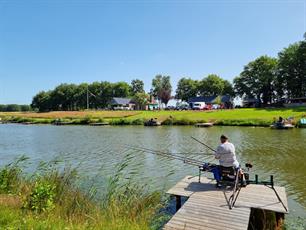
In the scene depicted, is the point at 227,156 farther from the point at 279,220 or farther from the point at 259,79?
the point at 259,79

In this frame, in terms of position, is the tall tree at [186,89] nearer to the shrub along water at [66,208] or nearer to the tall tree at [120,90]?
the tall tree at [120,90]

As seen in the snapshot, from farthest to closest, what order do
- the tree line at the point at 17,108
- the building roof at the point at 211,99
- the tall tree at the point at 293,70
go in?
the tree line at the point at 17,108, the building roof at the point at 211,99, the tall tree at the point at 293,70

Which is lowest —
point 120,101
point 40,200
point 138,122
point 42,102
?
point 40,200

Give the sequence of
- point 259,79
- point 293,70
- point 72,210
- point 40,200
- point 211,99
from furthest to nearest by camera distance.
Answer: point 211,99
point 259,79
point 293,70
point 72,210
point 40,200

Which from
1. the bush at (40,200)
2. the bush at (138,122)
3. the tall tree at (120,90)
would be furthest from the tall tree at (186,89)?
the bush at (40,200)

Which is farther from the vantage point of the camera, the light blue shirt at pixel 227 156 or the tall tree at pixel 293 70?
the tall tree at pixel 293 70

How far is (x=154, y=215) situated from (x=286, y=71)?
286ft

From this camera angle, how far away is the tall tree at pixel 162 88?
123062mm

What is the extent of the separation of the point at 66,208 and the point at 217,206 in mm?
4154

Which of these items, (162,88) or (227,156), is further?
(162,88)

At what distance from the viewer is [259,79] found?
94.1 metres

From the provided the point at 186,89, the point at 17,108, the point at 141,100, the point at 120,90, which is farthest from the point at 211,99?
the point at 17,108

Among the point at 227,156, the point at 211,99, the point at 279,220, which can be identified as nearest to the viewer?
the point at 279,220

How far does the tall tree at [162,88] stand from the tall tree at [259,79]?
31.4 meters
